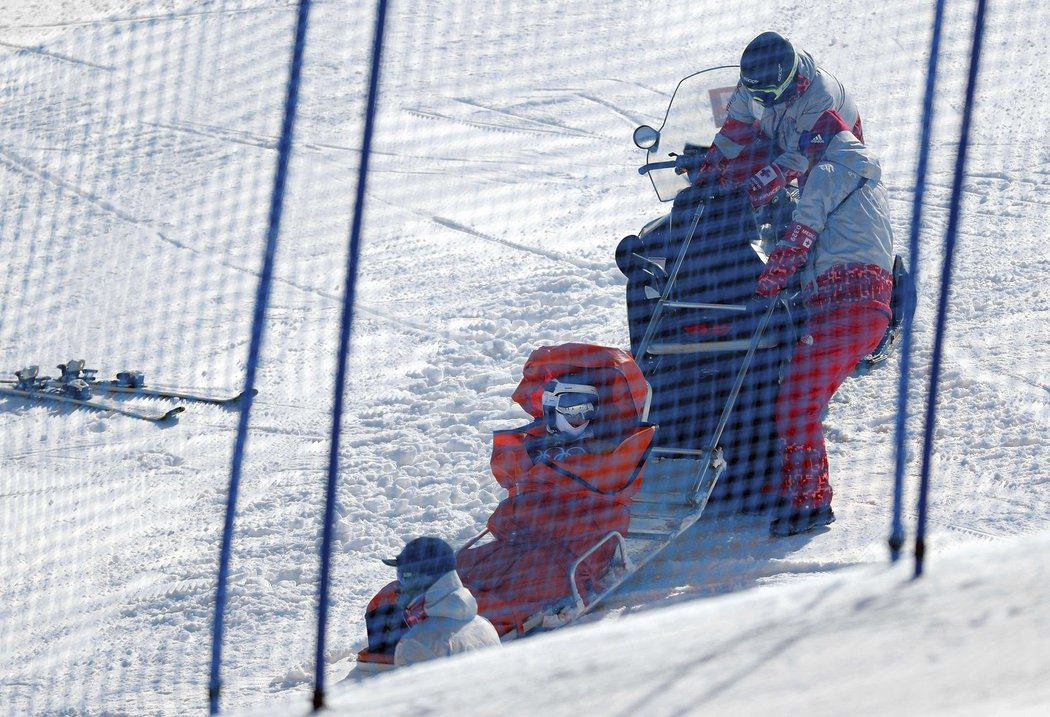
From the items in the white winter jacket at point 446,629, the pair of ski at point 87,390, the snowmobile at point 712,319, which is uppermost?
the snowmobile at point 712,319

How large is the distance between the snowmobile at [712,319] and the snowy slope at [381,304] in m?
0.38

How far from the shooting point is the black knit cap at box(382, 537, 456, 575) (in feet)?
14.7

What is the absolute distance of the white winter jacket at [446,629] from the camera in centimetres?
Answer: 436

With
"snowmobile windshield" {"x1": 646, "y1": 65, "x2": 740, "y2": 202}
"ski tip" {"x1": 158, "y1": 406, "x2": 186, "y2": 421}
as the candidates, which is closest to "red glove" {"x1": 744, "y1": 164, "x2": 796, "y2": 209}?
"snowmobile windshield" {"x1": 646, "y1": 65, "x2": 740, "y2": 202}

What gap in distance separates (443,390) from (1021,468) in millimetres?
2942

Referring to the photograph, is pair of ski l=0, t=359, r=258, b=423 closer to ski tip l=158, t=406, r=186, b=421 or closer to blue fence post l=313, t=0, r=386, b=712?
ski tip l=158, t=406, r=186, b=421

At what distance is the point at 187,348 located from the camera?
8.63 metres

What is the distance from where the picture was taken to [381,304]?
8961mm

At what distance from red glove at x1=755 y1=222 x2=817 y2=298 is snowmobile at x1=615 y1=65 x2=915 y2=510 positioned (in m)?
0.10

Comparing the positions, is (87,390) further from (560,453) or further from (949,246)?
(949,246)

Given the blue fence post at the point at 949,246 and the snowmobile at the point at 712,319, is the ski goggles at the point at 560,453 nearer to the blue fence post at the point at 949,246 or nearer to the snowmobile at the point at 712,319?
→ the snowmobile at the point at 712,319

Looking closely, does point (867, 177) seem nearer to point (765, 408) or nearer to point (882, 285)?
point (882, 285)

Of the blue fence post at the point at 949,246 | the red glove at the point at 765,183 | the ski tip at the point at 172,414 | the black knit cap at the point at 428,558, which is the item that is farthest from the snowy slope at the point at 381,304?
the red glove at the point at 765,183

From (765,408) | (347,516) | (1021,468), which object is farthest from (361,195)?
(1021,468)
